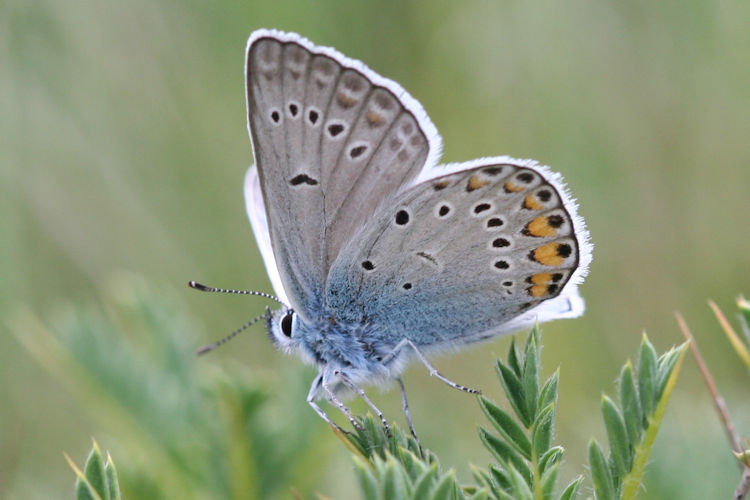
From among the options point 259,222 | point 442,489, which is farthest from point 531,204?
point 442,489

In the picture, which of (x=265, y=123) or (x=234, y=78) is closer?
(x=265, y=123)

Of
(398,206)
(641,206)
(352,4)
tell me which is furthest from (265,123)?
(641,206)

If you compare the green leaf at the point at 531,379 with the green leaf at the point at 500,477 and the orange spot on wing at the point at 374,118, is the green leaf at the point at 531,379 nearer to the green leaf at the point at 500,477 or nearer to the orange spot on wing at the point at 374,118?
the green leaf at the point at 500,477

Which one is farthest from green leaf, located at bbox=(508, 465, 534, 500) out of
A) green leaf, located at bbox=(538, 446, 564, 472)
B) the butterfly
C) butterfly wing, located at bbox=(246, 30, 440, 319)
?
butterfly wing, located at bbox=(246, 30, 440, 319)

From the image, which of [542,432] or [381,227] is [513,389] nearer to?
[542,432]

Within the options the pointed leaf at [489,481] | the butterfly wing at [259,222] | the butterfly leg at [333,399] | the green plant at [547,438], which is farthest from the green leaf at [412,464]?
the butterfly wing at [259,222]

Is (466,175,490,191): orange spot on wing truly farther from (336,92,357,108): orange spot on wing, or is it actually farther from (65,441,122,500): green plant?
(65,441,122,500): green plant

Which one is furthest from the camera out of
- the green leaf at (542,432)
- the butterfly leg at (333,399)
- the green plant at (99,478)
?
the butterfly leg at (333,399)

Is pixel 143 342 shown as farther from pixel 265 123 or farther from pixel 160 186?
pixel 160 186
